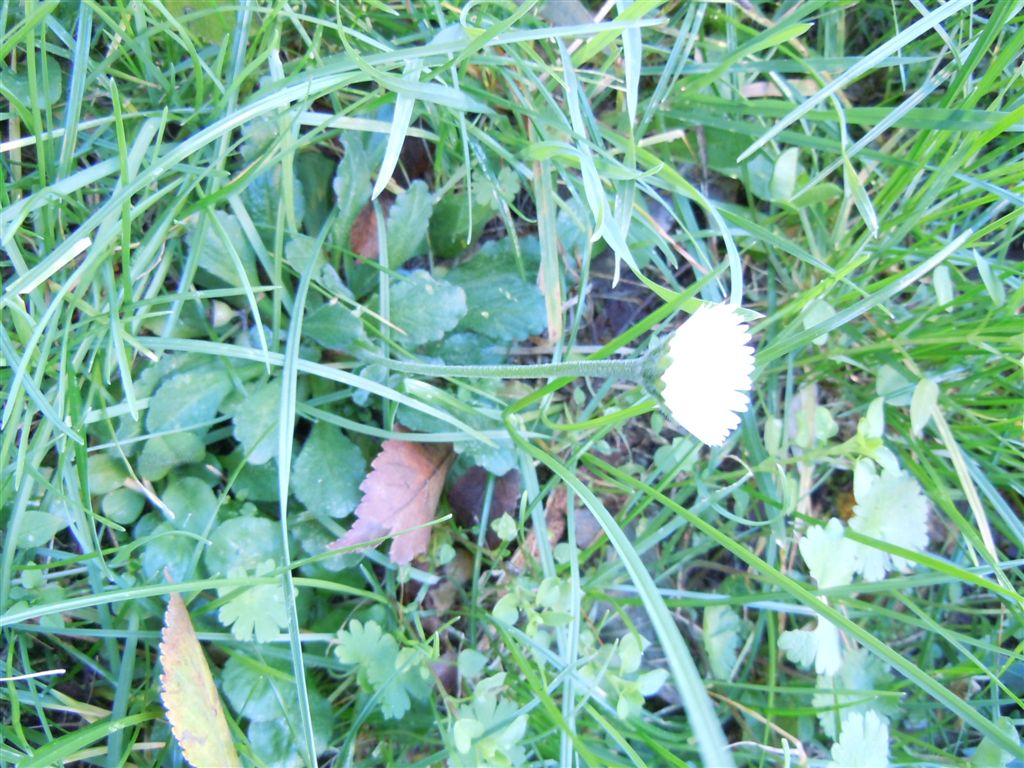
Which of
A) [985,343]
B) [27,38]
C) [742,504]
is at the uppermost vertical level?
[27,38]

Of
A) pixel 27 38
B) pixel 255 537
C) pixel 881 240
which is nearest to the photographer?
pixel 27 38

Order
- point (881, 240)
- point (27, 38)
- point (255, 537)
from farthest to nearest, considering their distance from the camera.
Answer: point (881, 240) < point (255, 537) < point (27, 38)

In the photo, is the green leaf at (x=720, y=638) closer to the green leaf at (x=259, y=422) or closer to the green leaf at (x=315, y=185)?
the green leaf at (x=259, y=422)

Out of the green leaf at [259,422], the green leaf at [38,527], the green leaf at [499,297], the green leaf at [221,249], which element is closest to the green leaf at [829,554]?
the green leaf at [499,297]

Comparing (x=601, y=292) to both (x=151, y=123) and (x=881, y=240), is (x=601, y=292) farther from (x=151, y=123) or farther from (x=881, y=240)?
(x=151, y=123)

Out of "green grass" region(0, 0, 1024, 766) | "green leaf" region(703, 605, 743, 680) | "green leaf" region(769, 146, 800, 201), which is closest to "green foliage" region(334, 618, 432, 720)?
"green grass" region(0, 0, 1024, 766)

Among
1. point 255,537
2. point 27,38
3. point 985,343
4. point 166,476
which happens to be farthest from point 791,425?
point 27,38
